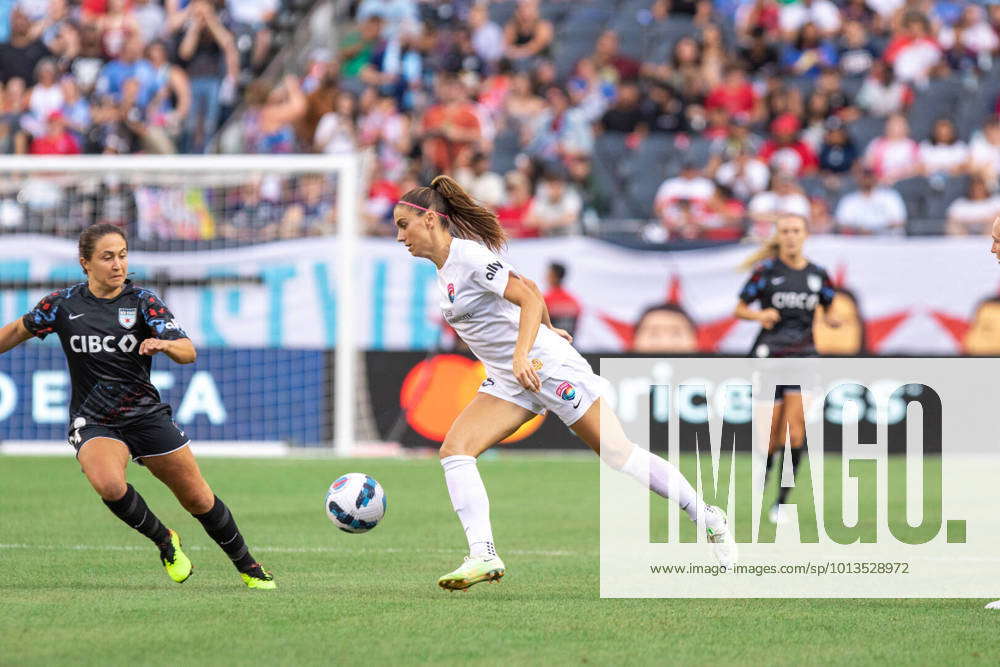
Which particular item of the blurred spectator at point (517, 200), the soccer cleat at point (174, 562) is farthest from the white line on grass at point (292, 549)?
the blurred spectator at point (517, 200)

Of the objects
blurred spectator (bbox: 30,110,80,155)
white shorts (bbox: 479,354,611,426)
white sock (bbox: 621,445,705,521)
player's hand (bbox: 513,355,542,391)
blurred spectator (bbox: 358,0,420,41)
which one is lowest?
white sock (bbox: 621,445,705,521)

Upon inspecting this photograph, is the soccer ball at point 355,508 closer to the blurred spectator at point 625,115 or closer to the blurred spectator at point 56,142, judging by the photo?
the blurred spectator at point 625,115

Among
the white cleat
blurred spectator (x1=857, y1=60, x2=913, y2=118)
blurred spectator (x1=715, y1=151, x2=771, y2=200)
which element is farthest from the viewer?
blurred spectator (x1=857, y1=60, x2=913, y2=118)

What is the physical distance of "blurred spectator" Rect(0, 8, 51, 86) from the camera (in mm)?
25188

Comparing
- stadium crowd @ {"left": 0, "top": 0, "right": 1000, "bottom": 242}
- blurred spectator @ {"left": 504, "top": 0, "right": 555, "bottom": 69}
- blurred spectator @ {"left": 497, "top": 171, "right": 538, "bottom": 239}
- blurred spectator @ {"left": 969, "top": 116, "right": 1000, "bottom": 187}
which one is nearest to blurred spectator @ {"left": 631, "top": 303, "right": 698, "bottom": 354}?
stadium crowd @ {"left": 0, "top": 0, "right": 1000, "bottom": 242}

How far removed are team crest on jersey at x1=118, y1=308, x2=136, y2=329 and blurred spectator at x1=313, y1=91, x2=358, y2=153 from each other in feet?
44.3

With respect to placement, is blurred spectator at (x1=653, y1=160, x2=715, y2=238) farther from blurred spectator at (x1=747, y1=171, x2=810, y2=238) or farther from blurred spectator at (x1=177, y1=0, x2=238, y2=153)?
blurred spectator at (x1=177, y1=0, x2=238, y2=153)

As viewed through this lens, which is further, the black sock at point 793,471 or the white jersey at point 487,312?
the black sock at point 793,471

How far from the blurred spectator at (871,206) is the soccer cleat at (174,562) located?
12.4m

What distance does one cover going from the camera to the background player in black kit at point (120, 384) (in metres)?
8.45

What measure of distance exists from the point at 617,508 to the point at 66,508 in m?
4.38

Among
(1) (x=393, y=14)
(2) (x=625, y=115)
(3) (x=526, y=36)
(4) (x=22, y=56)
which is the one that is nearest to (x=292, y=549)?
(2) (x=625, y=115)

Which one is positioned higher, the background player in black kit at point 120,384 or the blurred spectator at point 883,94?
the blurred spectator at point 883,94

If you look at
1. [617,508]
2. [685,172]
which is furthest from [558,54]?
[617,508]
